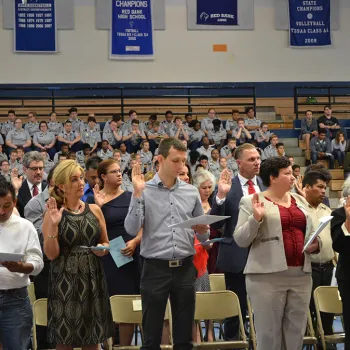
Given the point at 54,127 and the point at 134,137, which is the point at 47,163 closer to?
the point at 54,127

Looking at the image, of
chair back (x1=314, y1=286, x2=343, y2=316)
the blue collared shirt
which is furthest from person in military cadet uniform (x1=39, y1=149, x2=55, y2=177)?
the blue collared shirt

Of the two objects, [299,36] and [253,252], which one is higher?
[299,36]

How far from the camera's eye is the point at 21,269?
3.94 m

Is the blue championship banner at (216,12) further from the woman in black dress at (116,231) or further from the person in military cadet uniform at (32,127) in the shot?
the woman in black dress at (116,231)

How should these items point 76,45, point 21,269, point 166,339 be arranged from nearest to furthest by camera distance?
point 21,269 < point 166,339 < point 76,45

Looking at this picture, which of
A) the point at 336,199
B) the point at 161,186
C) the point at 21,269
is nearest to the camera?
the point at 21,269

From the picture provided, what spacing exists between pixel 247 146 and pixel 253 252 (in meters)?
1.17

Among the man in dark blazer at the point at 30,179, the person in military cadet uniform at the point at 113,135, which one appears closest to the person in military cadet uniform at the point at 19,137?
the person in military cadet uniform at the point at 113,135

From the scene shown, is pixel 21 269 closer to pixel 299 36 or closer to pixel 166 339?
pixel 166 339

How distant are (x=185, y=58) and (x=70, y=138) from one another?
4.37 metres

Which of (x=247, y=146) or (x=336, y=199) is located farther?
(x=336, y=199)

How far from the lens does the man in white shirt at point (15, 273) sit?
3982 millimetres

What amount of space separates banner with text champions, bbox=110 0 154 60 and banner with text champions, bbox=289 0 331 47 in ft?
12.2

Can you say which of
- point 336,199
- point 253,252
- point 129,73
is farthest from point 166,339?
point 129,73
